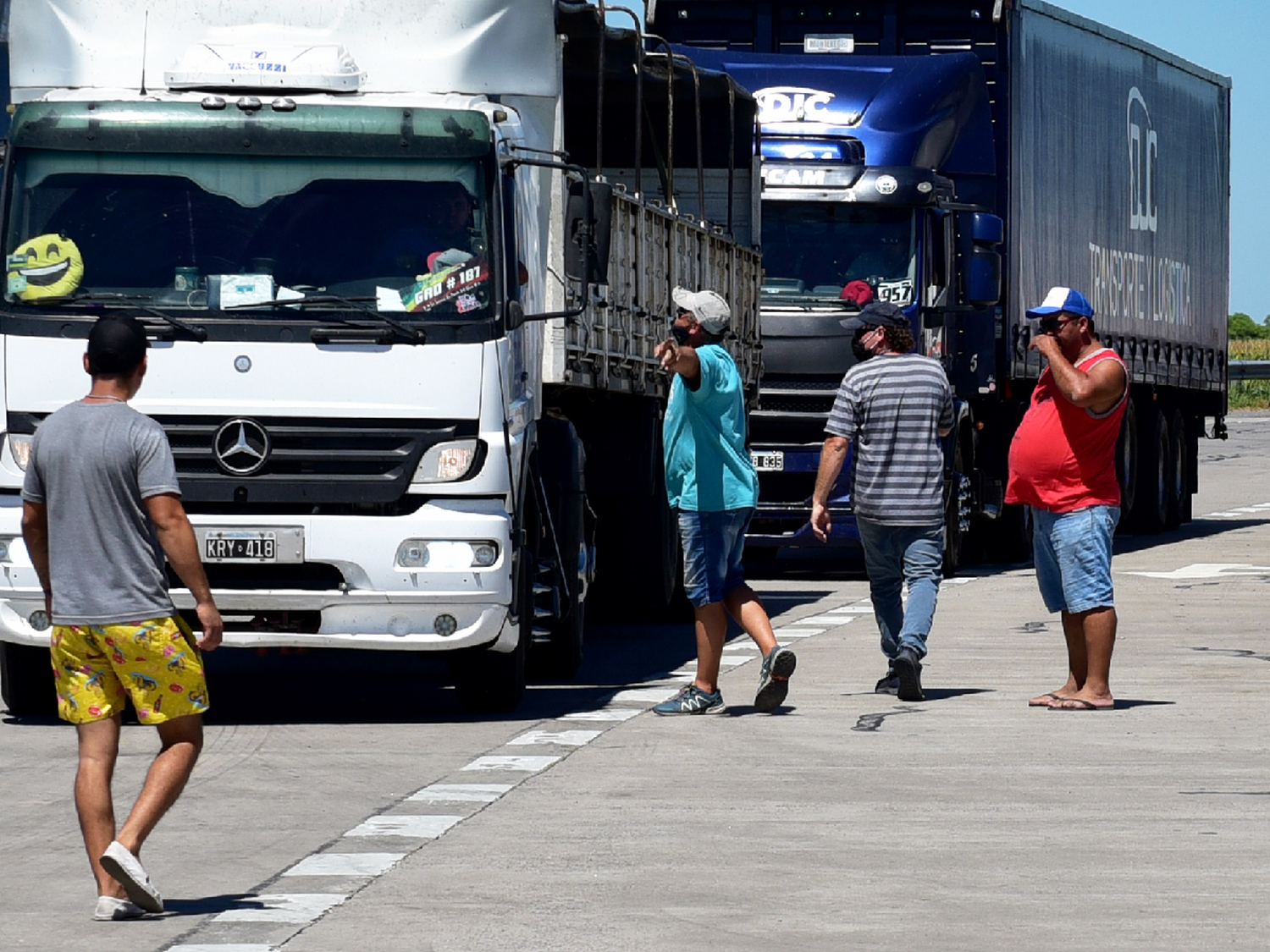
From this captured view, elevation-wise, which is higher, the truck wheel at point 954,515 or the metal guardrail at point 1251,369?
the metal guardrail at point 1251,369

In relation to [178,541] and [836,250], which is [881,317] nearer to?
[178,541]

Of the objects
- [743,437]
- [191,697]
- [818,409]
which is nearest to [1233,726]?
[743,437]

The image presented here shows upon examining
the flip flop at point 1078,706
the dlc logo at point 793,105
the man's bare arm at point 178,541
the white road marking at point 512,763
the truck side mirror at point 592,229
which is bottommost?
the white road marking at point 512,763

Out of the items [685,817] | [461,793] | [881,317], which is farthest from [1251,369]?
[685,817]

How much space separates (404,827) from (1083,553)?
4520 mm

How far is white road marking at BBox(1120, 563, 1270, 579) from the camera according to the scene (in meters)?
24.0

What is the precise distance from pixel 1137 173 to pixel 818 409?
9308 millimetres

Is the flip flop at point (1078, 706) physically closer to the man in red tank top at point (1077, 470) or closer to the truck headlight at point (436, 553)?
the man in red tank top at point (1077, 470)

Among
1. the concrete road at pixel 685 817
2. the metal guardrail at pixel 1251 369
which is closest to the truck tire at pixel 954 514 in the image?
the concrete road at pixel 685 817

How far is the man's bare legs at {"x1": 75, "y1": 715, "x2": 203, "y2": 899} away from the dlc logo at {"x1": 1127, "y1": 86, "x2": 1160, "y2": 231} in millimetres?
23605

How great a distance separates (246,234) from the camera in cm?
1238

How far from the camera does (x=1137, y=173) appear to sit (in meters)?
30.7

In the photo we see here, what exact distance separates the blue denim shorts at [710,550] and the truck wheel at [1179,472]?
19.9m

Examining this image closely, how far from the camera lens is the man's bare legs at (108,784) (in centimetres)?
772
